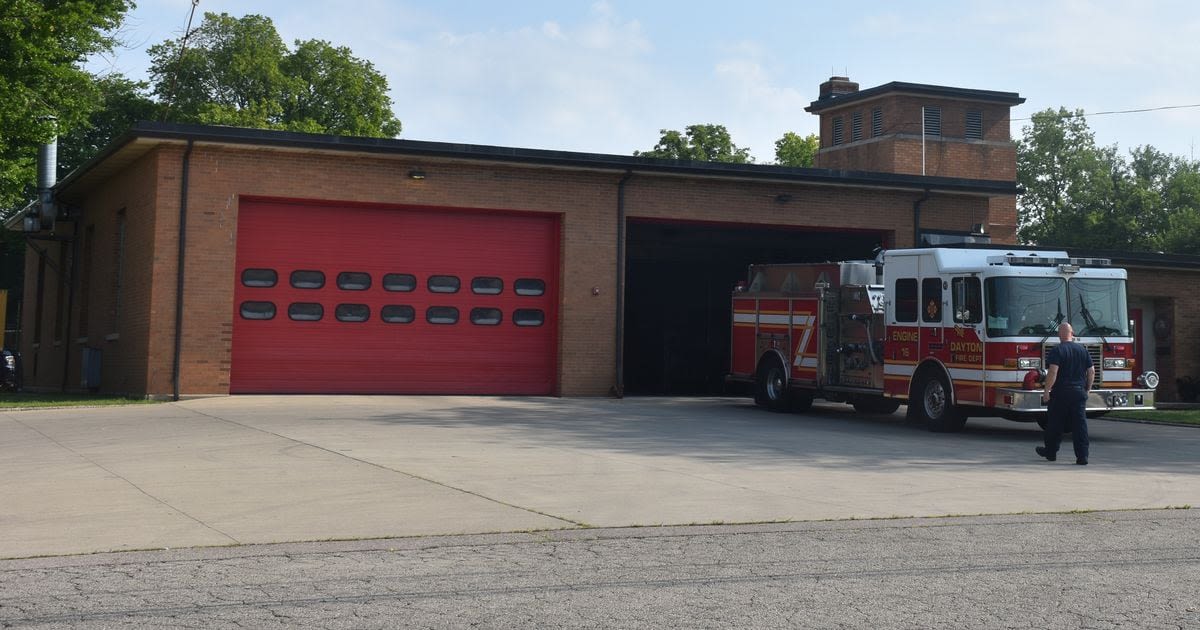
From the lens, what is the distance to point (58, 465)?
12227 mm

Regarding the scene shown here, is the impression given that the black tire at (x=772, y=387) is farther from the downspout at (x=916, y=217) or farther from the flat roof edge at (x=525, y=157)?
the downspout at (x=916, y=217)

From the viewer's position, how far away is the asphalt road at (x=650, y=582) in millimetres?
6109

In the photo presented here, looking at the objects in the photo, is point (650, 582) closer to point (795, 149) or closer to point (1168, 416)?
point (1168, 416)

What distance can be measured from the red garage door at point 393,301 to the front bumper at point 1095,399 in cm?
976

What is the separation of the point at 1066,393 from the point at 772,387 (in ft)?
27.2

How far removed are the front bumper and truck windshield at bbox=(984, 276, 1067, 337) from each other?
86cm

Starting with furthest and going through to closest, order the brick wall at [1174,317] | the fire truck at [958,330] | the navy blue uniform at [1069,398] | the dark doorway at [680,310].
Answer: the brick wall at [1174,317] < the dark doorway at [680,310] < the fire truck at [958,330] < the navy blue uniform at [1069,398]

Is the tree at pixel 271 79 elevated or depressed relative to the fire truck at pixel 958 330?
elevated

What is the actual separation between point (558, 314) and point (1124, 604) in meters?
18.2

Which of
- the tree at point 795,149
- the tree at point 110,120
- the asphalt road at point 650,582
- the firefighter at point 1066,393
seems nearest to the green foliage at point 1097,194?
the tree at point 795,149

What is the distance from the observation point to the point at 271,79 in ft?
189

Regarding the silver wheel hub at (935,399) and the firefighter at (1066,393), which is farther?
the silver wheel hub at (935,399)

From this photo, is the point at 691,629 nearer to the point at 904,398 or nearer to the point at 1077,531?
the point at 1077,531

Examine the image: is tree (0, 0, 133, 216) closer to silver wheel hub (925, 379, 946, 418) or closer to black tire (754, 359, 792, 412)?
black tire (754, 359, 792, 412)
